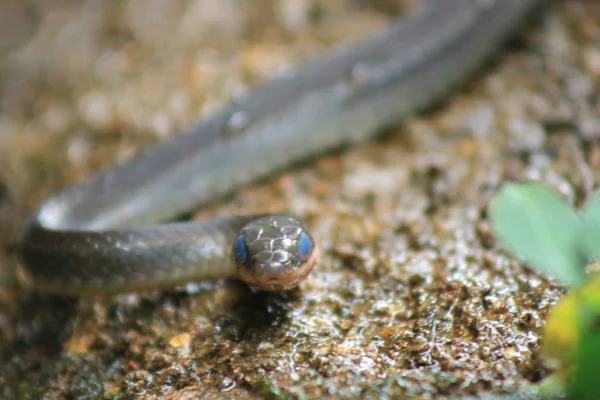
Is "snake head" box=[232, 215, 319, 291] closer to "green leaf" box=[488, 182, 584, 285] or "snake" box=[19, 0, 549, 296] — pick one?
"snake" box=[19, 0, 549, 296]

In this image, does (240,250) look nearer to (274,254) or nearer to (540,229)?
(274,254)

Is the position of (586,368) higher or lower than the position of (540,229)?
lower

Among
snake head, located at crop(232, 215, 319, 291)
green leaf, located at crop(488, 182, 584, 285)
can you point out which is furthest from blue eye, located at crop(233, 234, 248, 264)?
green leaf, located at crop(488, 182, 584, 285)

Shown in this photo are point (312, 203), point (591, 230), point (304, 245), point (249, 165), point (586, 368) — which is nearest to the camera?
point (586, 368)

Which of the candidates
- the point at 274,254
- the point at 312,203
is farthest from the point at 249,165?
the point at 274,254

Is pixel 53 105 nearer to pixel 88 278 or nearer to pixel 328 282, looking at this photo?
pixel 88 278

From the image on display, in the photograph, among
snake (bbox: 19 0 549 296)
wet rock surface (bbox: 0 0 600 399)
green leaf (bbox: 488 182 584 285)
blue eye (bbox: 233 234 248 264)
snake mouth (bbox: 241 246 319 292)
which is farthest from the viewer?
snake (bbox: 19 0 549 296)
